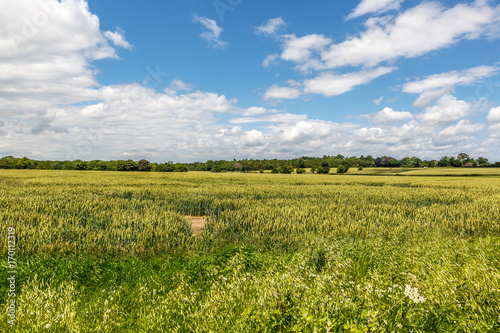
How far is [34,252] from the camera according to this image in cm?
712

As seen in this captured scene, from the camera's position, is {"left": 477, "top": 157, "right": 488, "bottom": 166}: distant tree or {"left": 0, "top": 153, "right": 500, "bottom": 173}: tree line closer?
{"left": 0, "top": 153, "right": 500, "bottom": 173}: tree line

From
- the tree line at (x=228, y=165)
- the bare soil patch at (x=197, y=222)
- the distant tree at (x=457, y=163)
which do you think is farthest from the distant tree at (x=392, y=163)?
the bare soil patch at (x=197, y=222)

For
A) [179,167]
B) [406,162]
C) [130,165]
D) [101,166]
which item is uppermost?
[406,162]

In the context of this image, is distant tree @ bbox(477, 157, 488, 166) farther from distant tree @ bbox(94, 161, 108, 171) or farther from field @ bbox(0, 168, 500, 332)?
distant tree @ bbox(94, 161, 108, 171)

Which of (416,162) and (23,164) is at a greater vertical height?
(416,162)

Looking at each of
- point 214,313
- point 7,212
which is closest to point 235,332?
point 214,313

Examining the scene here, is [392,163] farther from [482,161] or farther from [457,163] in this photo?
[482,161]

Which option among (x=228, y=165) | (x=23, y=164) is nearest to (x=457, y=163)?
(x=228, y=165)

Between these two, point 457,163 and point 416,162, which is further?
point 416,162

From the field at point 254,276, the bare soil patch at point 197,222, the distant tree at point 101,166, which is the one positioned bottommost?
the bare soil patch at point 197,222

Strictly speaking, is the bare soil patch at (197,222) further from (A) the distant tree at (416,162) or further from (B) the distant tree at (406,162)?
(A) the distant tree at (416,162)

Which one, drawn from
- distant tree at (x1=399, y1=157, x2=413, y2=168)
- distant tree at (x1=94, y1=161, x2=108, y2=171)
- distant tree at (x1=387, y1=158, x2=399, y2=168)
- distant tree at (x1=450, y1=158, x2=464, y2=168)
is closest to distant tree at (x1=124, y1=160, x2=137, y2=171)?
distant tree at (x1=94, y1=161, x2=108, y2=171)

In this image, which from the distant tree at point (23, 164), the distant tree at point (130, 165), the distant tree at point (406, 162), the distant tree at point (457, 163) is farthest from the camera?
the distant tree at point (406, 162)

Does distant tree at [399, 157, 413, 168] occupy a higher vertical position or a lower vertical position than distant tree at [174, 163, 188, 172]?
higher
